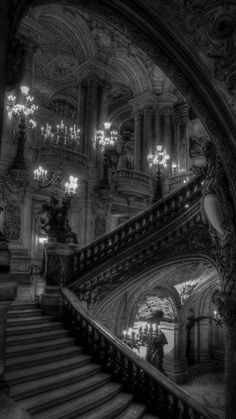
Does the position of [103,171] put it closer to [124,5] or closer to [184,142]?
[184,142]

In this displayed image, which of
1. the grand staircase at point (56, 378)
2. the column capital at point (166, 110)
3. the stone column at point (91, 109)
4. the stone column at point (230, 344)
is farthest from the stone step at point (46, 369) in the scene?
the column capital at point (166, 110)

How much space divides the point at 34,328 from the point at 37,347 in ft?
2.18

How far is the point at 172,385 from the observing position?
5898 millimetres

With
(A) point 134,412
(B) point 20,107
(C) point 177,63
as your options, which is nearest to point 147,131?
(B) point 20,107

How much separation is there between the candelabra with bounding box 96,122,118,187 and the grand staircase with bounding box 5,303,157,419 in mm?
8852

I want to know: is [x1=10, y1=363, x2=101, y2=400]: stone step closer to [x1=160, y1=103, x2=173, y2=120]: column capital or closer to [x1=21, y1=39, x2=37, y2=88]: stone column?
[x1=21, y1=39, x2=37, y2=88]: stone column

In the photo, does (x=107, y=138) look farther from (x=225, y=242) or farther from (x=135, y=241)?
(x=225, y=242)

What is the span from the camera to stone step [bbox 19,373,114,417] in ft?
14.9

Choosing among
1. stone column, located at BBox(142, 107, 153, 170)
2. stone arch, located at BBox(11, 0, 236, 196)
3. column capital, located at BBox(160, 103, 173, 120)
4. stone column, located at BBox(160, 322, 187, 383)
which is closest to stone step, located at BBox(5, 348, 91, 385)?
stone arch, located at BBox(11, 0, 236, 196)

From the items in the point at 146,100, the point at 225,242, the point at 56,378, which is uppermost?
the point at 146,100

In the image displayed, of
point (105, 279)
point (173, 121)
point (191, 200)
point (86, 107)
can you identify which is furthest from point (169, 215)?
point (173, 121)

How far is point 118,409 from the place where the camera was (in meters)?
5.34

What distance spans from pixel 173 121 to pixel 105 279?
44.7 ft

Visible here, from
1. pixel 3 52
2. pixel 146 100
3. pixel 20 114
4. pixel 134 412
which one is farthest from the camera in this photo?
pixel 146 100
